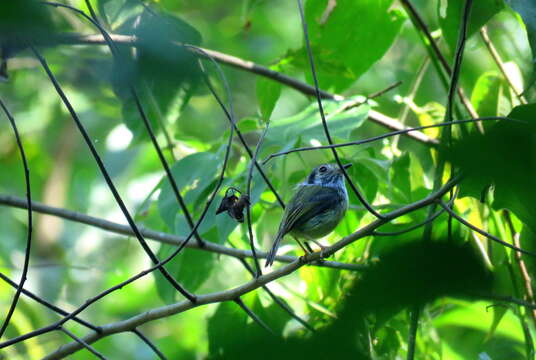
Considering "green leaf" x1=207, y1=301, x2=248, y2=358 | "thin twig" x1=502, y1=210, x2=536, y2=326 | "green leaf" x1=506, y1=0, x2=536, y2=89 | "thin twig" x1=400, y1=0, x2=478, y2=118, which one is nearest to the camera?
"green leaf" x1=506, y1=0, x2=536, y2=89

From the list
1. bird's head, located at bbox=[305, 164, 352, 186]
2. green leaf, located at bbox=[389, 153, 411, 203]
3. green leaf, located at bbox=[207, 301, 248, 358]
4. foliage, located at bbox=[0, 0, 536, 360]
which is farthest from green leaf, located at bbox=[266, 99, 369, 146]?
green leaf, located at bbox=[207, 301, 248, 358]

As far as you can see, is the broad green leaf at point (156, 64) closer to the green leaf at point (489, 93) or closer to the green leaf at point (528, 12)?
the green leaf at point (528, 12)

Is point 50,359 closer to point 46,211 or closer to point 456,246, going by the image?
point 46,211

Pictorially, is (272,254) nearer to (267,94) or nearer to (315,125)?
(315,125)

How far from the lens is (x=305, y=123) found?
351 cm

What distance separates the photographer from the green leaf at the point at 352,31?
378cm

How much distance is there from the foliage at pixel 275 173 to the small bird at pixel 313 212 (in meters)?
0.11

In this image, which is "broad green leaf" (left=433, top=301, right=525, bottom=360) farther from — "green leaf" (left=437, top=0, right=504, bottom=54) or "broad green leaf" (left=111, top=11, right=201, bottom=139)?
"broad green leaf" (left=111, top=11, right=201, bottom=139)

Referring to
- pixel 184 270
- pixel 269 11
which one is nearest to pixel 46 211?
pixel 184 270

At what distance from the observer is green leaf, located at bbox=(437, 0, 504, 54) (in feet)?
9.76

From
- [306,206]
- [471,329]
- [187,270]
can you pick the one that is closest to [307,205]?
Answer: [306,206]

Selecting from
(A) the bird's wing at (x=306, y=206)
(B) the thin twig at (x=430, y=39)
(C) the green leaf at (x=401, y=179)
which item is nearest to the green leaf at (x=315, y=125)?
(C) the green leaf at (x=401, y=179)

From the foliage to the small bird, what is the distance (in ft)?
0.37

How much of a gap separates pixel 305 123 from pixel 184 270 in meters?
1.15
